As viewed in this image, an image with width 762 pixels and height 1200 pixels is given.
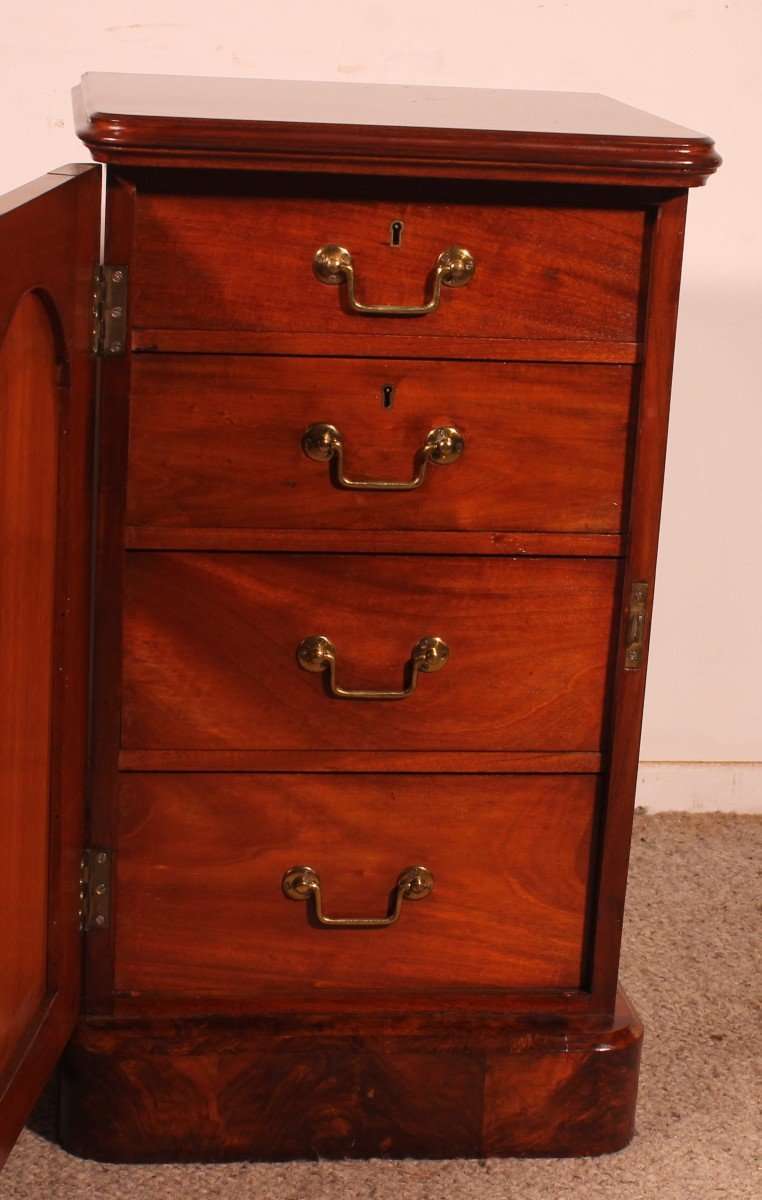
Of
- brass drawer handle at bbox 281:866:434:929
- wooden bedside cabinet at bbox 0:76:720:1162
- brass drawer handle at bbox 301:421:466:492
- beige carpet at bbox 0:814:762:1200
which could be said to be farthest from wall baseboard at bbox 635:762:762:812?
brass drawer handle at bbox 301:421:466:492

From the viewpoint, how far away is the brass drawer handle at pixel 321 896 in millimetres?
1225

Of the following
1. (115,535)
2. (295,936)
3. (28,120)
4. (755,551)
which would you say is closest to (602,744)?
(295,936)

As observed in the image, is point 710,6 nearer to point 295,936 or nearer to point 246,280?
point 246,280

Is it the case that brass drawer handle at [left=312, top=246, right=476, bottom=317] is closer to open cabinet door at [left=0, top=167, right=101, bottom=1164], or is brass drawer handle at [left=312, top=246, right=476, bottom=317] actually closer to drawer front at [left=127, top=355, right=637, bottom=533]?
drawer front at [left=127, top=355, right=637, bottom=533]

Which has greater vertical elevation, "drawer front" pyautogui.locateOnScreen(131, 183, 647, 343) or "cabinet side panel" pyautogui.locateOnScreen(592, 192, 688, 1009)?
"drawer front" pyautogui.locateOnScreen(131, 183, 647, 343)

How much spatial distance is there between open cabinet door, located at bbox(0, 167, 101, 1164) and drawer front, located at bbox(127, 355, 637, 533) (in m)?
0.07

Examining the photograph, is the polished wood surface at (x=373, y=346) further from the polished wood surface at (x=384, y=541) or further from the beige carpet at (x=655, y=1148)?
the beige carpet at (x=655, y=1148)

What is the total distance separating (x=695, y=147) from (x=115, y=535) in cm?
53

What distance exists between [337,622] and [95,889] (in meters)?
0.30

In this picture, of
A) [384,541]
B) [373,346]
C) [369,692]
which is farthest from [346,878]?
[373,346]

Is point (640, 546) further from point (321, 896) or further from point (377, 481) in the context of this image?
point (321, 896)

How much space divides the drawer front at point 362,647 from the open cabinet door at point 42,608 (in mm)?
66

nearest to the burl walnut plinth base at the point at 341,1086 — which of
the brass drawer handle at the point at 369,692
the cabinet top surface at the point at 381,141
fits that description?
the brass drawer handle at the point at 369,692

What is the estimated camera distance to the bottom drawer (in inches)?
47.8
